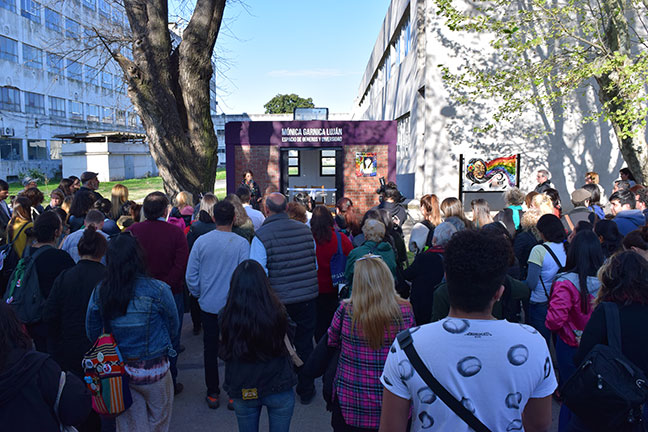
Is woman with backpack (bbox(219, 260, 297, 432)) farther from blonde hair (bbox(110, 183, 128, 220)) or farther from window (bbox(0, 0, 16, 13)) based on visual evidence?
window (bbox(0, 0, 16, 13))

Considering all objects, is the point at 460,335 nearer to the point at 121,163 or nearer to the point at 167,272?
the point at 167,272

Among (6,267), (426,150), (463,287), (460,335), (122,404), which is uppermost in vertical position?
(426,150)

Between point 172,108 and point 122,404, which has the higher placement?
point 172,108

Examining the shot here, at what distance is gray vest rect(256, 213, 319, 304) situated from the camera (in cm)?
482

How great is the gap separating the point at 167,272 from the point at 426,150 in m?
12.6

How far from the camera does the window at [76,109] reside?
1987 inches

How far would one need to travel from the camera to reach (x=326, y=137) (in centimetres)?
1570

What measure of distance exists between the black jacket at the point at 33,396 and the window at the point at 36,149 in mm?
48315

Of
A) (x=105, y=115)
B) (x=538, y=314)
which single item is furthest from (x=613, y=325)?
(x=105, y=115)

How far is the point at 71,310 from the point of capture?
3.85m

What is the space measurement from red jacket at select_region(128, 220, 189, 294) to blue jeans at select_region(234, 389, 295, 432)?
7.34 feet

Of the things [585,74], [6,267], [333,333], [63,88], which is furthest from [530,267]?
[63,88]

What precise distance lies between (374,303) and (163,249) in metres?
3.01

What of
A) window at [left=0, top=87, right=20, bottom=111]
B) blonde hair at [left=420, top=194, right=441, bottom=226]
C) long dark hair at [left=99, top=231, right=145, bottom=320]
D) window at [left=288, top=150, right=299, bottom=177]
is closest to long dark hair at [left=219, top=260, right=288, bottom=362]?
long dark hair at [left=99, top=231, right=145, bottom=320]
